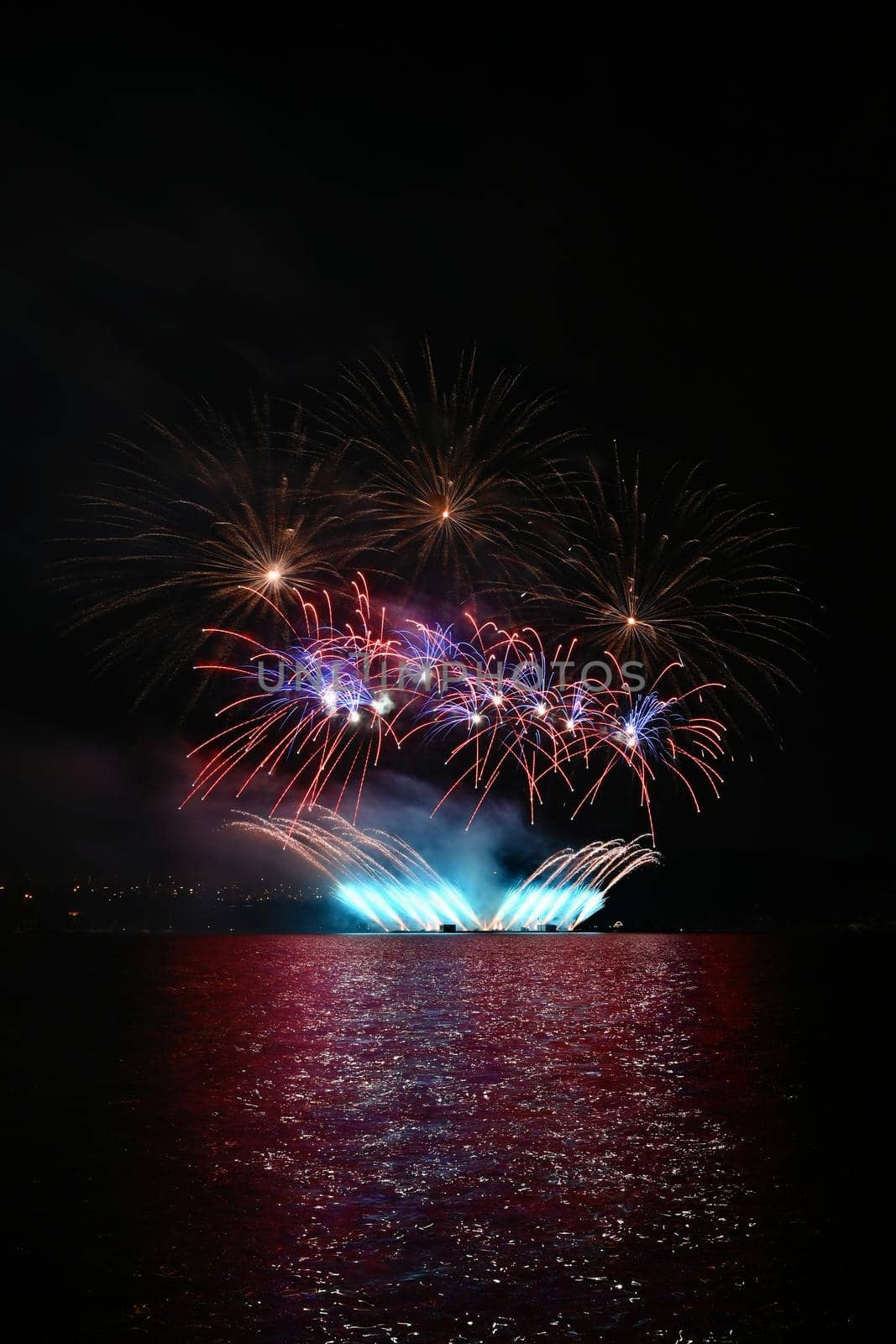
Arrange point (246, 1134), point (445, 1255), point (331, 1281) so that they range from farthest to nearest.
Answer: point (246, 1134) → point (445, 1255) → point (331, 1281)

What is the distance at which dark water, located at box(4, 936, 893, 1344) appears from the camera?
1076 centimetres

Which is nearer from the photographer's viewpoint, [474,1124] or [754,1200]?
[754,1200]

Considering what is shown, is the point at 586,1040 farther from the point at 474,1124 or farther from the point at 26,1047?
the point at 26,1047

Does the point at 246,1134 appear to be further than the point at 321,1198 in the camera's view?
Yes

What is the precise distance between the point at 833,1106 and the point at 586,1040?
1275 cm

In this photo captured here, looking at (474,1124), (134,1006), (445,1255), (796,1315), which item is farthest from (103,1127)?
(134,1006)

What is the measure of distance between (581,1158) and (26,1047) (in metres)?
23.6

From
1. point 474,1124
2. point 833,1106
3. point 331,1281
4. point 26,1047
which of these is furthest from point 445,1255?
point 26,1047

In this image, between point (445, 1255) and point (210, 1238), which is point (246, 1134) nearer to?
point (210, 1238)

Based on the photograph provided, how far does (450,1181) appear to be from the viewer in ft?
53.2

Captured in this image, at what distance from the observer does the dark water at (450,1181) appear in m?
10.8

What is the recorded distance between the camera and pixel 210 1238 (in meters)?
13.2

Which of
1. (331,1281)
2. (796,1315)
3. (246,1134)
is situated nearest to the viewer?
(796,1315)

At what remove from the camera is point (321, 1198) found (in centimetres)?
1516
